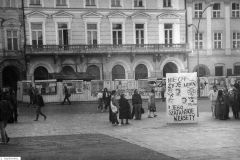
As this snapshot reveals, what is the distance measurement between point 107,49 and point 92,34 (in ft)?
7.51

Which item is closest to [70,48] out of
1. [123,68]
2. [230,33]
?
[123,68]

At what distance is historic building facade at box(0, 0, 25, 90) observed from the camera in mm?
40844

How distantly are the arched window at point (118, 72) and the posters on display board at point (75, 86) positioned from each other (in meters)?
7.60

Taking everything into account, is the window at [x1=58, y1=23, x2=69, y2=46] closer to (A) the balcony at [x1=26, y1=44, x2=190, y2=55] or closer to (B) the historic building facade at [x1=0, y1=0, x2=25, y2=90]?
(A) the balcony at [x1=26, y1=44, x2=190, y2=55]

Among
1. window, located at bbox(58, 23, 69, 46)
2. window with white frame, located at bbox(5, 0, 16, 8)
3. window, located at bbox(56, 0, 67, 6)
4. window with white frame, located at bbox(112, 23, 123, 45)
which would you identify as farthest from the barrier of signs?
window with white frame, located at bbox(5, 0, 16, 8)

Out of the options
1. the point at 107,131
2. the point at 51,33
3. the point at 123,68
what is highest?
the point at 51,33

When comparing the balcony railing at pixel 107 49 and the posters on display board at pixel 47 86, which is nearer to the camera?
the posters on display board at pixel 47 86

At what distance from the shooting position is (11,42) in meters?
41.4

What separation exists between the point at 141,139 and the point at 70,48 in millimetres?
27743

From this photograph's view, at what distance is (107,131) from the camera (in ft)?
59.6

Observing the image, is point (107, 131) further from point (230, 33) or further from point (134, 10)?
point (230, 33)

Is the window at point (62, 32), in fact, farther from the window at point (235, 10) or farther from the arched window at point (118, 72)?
the window at point (235, 10)

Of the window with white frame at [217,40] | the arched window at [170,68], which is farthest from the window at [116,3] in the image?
the window with white frame at [217,40]

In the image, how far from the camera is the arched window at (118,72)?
44156 millimetres
